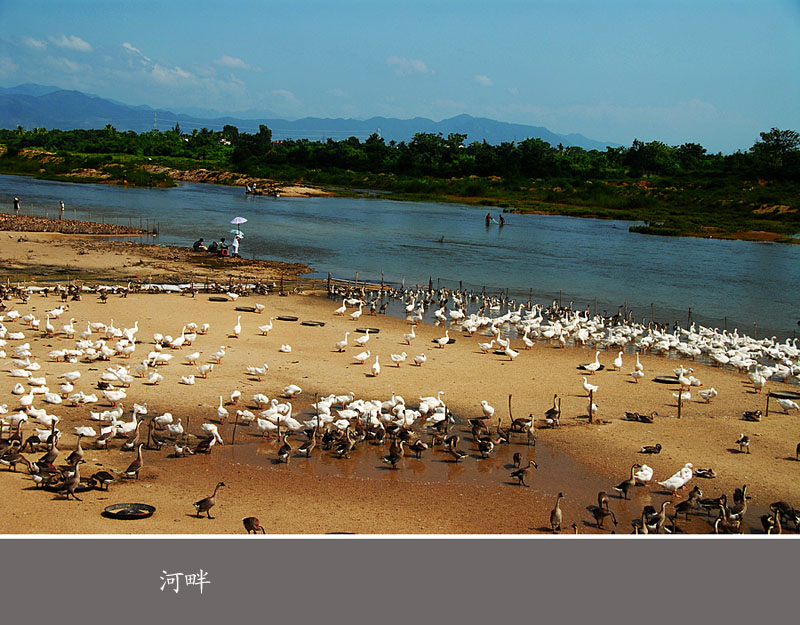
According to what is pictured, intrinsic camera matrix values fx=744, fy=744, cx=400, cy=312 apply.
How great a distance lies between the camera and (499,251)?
45688 mm

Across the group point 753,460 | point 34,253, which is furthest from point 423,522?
point 34,253

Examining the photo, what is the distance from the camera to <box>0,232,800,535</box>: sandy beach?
9812mm

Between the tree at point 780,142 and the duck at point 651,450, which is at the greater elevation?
the tree at point 780,142

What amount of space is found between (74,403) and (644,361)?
14115mm

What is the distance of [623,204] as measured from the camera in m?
75.0

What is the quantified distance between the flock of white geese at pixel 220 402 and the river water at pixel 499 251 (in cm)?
797

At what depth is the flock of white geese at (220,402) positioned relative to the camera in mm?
11633

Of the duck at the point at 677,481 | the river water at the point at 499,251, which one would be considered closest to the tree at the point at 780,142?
the river water at the point at 499,251

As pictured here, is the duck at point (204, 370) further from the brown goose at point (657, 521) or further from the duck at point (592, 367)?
the brown goose at point (657, 521)

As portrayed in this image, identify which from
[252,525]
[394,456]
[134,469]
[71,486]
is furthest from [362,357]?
[252,525]

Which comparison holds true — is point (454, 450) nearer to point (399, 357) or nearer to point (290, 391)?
point (290, 391)

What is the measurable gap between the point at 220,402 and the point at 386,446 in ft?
10.4

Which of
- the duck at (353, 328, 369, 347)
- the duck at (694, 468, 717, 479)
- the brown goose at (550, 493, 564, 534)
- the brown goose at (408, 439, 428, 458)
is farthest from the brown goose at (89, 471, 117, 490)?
the duck at (353, 328, 369, 347)

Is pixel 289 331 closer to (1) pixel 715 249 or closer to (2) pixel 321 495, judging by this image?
(2) pixel 321 495
